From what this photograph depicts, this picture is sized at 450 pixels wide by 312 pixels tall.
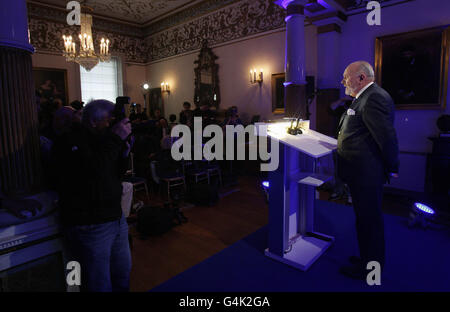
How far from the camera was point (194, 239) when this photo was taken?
3.12 m

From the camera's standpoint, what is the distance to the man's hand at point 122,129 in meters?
1.55

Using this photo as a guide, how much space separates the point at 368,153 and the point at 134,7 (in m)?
7.56

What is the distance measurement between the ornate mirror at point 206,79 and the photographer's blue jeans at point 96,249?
5.89 metres

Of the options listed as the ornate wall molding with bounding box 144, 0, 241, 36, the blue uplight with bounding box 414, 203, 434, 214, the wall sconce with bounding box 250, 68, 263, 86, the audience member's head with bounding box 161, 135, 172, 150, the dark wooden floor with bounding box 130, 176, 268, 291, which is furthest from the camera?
the ornate wall molding with bounding box 144, 0, 241, 36

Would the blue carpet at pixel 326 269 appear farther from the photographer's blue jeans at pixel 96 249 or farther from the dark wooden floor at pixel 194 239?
the photographer's blue jeans at pixel 96 249

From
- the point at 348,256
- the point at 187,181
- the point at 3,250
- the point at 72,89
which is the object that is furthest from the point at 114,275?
the point at 72,89

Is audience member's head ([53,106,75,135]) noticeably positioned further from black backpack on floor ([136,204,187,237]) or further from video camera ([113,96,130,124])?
black backpack on floor ([136,204,187,237])

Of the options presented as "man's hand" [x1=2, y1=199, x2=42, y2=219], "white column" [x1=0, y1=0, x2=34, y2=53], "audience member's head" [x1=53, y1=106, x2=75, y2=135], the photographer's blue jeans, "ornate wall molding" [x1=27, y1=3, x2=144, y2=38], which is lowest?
the photographer's blue jeans

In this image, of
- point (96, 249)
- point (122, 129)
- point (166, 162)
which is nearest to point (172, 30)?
point (166, 162)

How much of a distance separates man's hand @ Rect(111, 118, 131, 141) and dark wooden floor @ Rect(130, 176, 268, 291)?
1.35m

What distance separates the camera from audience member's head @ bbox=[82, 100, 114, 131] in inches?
58.1

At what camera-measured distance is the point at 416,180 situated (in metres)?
4.46

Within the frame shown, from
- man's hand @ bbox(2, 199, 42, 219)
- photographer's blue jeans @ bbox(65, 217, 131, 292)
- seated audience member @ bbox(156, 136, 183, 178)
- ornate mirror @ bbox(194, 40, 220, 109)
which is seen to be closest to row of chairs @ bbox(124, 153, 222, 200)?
seated audience member @ bbox(156, 136, 183, 178)

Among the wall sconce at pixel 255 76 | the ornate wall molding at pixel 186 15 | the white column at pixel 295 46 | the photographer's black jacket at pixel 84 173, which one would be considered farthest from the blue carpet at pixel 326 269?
the ornate wall molding at pixel 186 15
